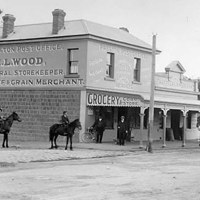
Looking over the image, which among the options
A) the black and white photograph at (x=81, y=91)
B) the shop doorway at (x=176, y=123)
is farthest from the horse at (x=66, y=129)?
the shop doorway at (x=176, y=123)

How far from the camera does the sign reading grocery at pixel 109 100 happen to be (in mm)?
28891

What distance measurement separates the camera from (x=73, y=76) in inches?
1155

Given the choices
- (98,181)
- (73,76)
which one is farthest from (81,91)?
(98,181)

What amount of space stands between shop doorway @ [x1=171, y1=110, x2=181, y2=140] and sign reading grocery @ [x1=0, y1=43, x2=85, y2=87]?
12381mm

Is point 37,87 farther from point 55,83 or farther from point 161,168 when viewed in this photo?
point 161,168

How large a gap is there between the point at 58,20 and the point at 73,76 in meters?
4.04

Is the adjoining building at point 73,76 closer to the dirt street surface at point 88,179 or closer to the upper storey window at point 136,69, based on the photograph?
the upper storey window at point 136,69

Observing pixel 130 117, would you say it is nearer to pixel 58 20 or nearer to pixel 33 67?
pixel 33 67

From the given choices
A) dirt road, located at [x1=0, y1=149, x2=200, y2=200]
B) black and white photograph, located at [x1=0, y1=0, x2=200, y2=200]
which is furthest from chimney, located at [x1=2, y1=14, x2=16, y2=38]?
dirt road, located at [x1=0, y1=149, x2=200, y2=200]

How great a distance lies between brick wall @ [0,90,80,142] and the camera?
96.2 feet

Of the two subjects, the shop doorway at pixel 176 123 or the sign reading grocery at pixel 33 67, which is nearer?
the sign reading grocery at pixel 33 67

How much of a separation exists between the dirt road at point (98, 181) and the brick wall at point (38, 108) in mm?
11822

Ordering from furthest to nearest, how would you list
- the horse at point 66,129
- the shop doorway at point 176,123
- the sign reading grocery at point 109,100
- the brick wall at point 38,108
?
the shop doorway at point 176,123
the brick wall at point 38,108
the sign reading grocery at point 109,100
the horse at point 66,129

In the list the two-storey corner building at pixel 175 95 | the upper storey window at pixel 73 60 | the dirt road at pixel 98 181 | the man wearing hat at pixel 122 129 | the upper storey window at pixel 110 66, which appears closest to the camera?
the dirt road at pixel 98 181
